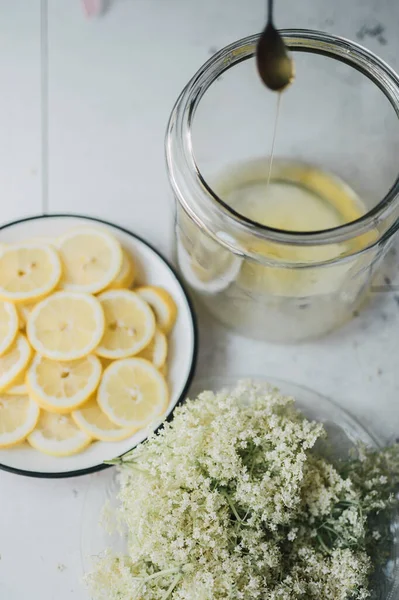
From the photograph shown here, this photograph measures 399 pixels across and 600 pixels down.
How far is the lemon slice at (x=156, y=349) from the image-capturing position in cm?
94

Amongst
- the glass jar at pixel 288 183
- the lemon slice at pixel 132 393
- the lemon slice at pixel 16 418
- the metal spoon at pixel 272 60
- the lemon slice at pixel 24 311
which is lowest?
the lemon slice at pixel 16 418

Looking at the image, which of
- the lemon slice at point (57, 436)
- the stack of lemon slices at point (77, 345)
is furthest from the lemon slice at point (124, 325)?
the lemon slice at point (57, 436)

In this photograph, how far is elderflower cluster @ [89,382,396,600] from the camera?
2.27 ft

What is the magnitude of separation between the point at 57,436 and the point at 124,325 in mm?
173

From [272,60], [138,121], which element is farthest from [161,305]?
[272,60]

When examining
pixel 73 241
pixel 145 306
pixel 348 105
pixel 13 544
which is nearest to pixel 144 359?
pixel 145 306

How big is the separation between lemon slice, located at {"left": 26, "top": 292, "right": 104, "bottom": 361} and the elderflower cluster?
19 cm

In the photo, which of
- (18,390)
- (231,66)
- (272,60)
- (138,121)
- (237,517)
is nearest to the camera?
(272,60)

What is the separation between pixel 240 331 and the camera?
3.30ft

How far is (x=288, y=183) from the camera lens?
0.94 m

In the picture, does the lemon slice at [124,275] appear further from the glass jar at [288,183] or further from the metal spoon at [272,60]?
the metal spoon at [272,60]

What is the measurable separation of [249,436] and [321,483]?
0.11 meters

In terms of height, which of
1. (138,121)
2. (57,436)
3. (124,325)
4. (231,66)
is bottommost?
(57,436)

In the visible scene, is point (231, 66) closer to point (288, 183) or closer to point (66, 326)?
point (288, 183)
